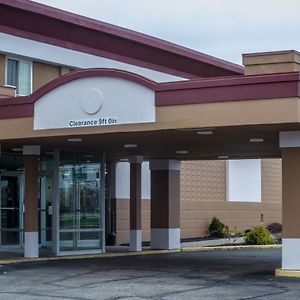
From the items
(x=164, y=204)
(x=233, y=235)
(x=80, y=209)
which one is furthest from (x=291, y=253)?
(x=233, y=235)

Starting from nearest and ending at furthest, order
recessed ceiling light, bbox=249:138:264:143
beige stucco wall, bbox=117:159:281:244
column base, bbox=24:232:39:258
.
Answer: recessed ceiling light, bbox=249:138:264:143
column base, bbox=24:232:39:258
beige stucco wall, bbox=117:159:281:244

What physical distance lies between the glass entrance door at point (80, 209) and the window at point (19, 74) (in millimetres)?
3473

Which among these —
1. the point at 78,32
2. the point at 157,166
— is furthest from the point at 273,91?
Answer: the point at 78,32

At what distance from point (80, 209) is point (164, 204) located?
3.79 metres

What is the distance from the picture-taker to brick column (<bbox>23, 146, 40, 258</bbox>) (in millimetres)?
21344

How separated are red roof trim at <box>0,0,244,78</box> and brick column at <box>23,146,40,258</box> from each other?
4.96 m

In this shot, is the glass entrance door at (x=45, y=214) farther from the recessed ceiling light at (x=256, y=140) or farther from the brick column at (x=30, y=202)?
the recessed ceiling light at (x=256, y=140)

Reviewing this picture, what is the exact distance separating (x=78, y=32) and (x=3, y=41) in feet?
11.7

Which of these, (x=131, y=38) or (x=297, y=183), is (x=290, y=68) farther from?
(x=131, y=38)

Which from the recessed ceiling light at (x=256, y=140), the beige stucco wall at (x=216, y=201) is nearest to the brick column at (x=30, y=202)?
the recessed ceiling light at (x=256, y=140)

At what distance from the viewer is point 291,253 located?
Result: 16.5m

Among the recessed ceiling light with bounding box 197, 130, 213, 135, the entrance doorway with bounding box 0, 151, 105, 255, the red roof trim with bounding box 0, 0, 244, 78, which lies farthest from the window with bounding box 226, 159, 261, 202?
the recessed ceiling light with bounding box 197, 130, 213, 135

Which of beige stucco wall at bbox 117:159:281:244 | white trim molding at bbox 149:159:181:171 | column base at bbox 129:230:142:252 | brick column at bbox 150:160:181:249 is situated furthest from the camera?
beige stucco wall at bbox 117:159:281:244

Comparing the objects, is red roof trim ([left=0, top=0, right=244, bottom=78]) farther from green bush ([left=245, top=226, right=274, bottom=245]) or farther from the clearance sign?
green bush ([left=245, top=226, right=274, bottom=245])
